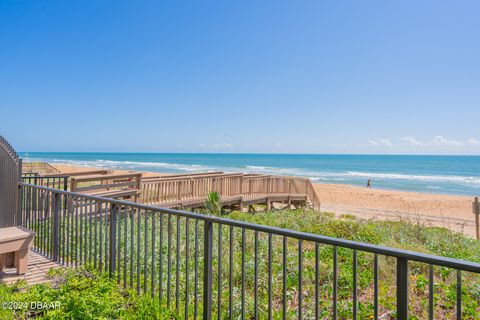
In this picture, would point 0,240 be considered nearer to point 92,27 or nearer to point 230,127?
point 92,27

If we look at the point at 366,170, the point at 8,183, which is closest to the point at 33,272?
the point at 8,183

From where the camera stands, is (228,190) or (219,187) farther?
(228,190)

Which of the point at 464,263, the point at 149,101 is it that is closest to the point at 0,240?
the point at 464,263

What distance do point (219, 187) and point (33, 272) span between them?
28.9 feet

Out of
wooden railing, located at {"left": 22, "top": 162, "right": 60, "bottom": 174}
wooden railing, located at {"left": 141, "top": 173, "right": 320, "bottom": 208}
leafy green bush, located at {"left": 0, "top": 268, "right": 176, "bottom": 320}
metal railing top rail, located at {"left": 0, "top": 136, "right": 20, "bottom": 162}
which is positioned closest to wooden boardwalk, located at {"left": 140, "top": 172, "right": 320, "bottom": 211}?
wooden railing, located at {"left": 141, "top": 173, "right": 320, "bottom": 208}

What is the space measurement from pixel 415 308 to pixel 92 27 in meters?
19.0

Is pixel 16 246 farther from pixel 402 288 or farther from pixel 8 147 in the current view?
pixel 402 288

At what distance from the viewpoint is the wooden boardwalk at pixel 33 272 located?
356cm

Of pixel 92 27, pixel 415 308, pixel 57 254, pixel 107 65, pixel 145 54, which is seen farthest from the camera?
pixel 107 65

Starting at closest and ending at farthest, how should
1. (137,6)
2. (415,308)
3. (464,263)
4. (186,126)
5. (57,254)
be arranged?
(464,263) < (415,308) < (57,254) < (137,6) < (186,126)

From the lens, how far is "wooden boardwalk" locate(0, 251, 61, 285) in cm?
356

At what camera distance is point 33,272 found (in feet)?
12.6

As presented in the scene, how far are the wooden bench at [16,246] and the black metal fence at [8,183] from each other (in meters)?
0.41

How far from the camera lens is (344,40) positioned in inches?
673
